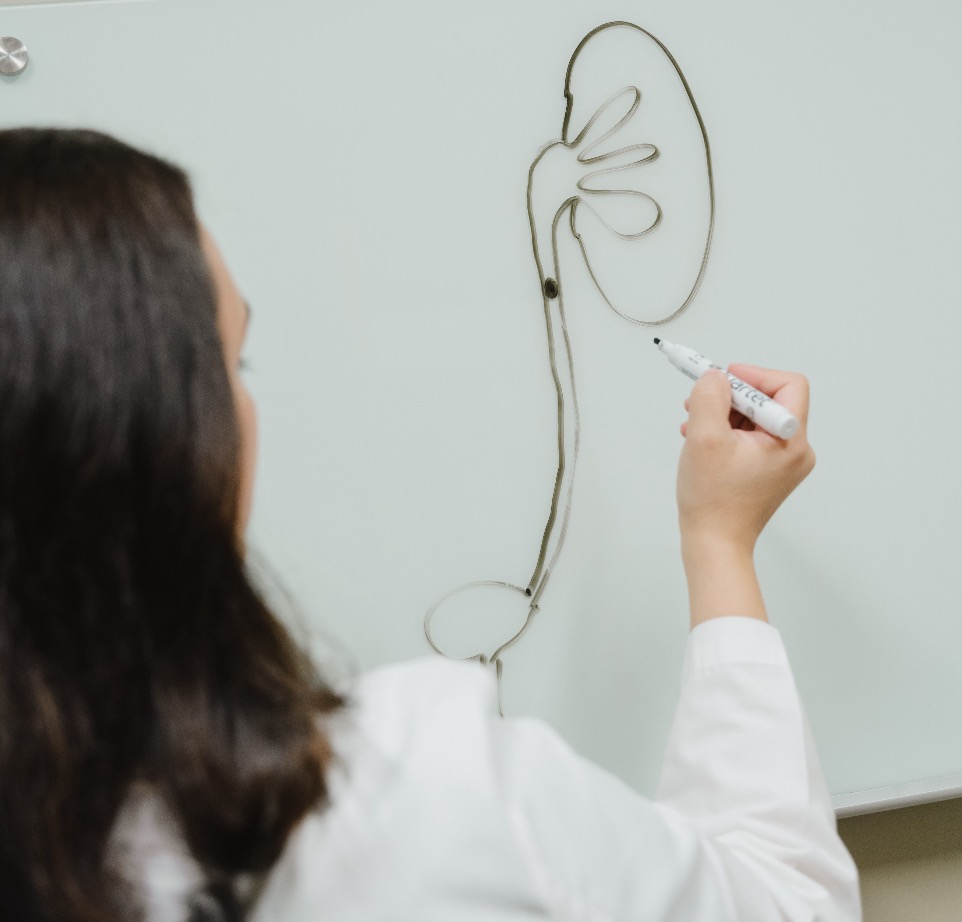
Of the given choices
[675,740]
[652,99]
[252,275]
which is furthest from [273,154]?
[675,740]

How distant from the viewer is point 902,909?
0.81 meters

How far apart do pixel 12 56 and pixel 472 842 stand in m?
0.61

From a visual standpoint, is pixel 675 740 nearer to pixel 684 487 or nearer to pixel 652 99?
pixel 684 487

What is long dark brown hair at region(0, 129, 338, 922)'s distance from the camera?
13.8 inches

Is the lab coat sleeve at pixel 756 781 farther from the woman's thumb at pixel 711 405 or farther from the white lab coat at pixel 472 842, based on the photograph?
the woman's thumb at pixel 711 405

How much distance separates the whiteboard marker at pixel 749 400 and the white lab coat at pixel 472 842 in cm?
25

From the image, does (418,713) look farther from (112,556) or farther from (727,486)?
(727,486)

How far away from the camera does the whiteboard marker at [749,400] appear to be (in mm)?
567

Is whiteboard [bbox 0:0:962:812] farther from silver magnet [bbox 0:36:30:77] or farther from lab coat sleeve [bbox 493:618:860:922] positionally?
lab coat sleeve [bbox 493:618:860:922]

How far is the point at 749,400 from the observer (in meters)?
0.59

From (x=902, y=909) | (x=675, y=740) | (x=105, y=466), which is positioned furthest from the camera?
(x=902, y=909)

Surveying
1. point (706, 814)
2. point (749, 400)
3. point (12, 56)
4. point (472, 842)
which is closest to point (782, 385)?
point (749, 400)

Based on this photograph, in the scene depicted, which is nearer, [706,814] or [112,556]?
[112,556]

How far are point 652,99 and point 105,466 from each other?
0.54 m
